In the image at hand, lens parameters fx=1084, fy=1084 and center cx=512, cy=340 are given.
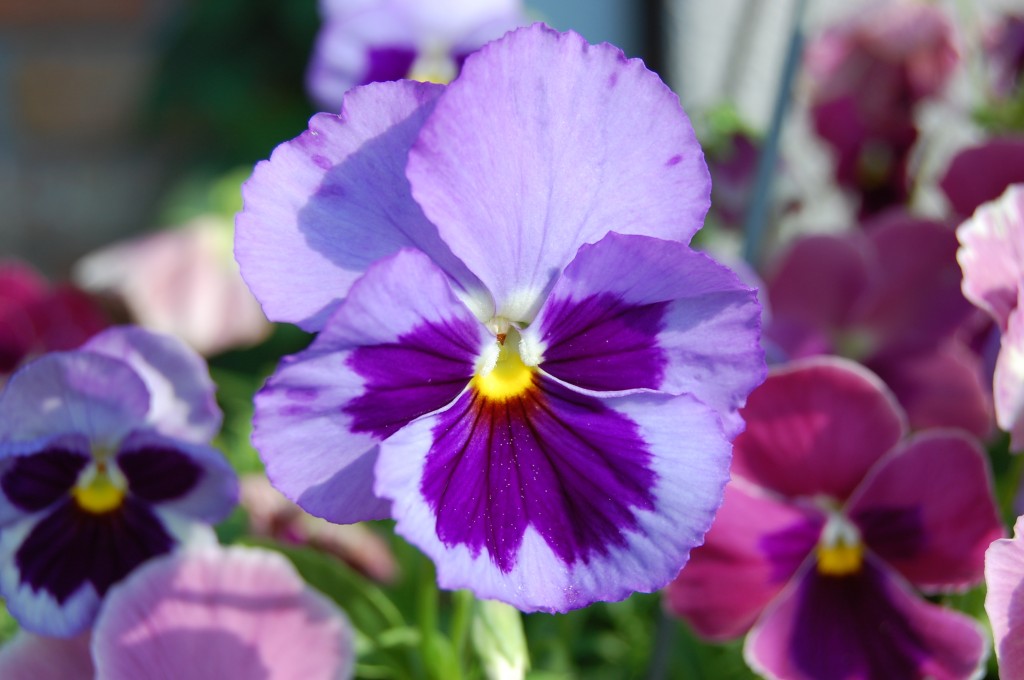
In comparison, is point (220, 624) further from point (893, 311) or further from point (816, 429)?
point (893, 311)

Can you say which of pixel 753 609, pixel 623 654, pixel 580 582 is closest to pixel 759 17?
pixel 623 654

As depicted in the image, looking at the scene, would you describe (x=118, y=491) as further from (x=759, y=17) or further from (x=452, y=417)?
(x=759, y=17)

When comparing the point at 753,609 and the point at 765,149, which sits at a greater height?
the point at 765,149

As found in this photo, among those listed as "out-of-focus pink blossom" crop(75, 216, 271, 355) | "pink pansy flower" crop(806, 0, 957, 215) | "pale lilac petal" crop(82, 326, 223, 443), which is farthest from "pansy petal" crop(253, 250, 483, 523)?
"out-of-focus pink blossom" crop(75, 216, 271, 355)

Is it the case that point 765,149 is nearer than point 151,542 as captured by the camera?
No

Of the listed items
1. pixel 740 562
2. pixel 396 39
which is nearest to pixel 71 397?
pixel 740 562

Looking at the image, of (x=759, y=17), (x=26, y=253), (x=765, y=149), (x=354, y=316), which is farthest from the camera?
(x=26, y=253)

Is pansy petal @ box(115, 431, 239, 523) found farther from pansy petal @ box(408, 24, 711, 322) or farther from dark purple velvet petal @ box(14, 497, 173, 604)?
pansy petal @ box(408, 24, 711, 322)
